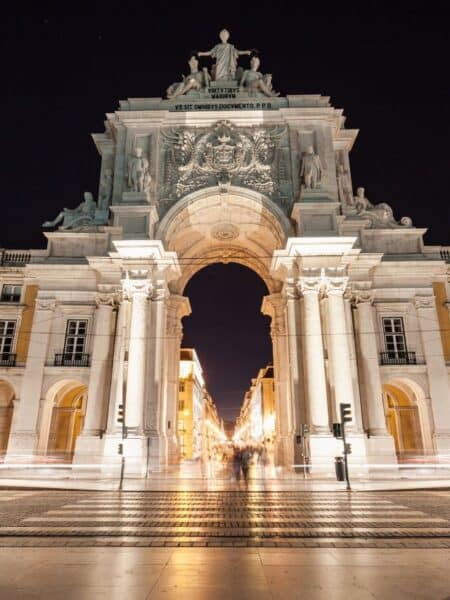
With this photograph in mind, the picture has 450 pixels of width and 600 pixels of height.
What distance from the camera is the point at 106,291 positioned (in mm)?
25688

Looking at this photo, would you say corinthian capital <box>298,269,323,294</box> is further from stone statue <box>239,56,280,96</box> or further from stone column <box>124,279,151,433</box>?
stone statue <box>239,56,280,96</box>

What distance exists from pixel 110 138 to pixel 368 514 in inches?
1126

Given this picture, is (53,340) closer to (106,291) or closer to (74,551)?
(106,291)

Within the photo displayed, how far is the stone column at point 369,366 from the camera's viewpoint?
23.4 meters

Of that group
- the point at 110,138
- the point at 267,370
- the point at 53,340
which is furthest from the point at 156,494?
the point at 267,370

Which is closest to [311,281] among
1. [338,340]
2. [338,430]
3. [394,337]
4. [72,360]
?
[338,340]

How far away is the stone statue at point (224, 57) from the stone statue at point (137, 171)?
901 cm

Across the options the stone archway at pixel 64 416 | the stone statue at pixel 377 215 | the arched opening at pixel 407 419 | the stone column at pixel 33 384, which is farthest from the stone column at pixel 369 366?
the stone column at pixel 33 384

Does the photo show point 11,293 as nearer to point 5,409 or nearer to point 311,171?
point 5,409

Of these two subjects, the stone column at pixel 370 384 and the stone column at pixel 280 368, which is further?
the stone column at pixel 280 368

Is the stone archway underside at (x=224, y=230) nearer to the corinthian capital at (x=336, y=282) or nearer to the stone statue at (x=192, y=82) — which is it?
the corinthian capital at (x=336, y=282)

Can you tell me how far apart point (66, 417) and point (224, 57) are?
2706 centimetres

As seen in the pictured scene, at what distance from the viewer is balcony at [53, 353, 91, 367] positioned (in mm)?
26094

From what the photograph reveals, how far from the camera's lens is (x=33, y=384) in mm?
25422
